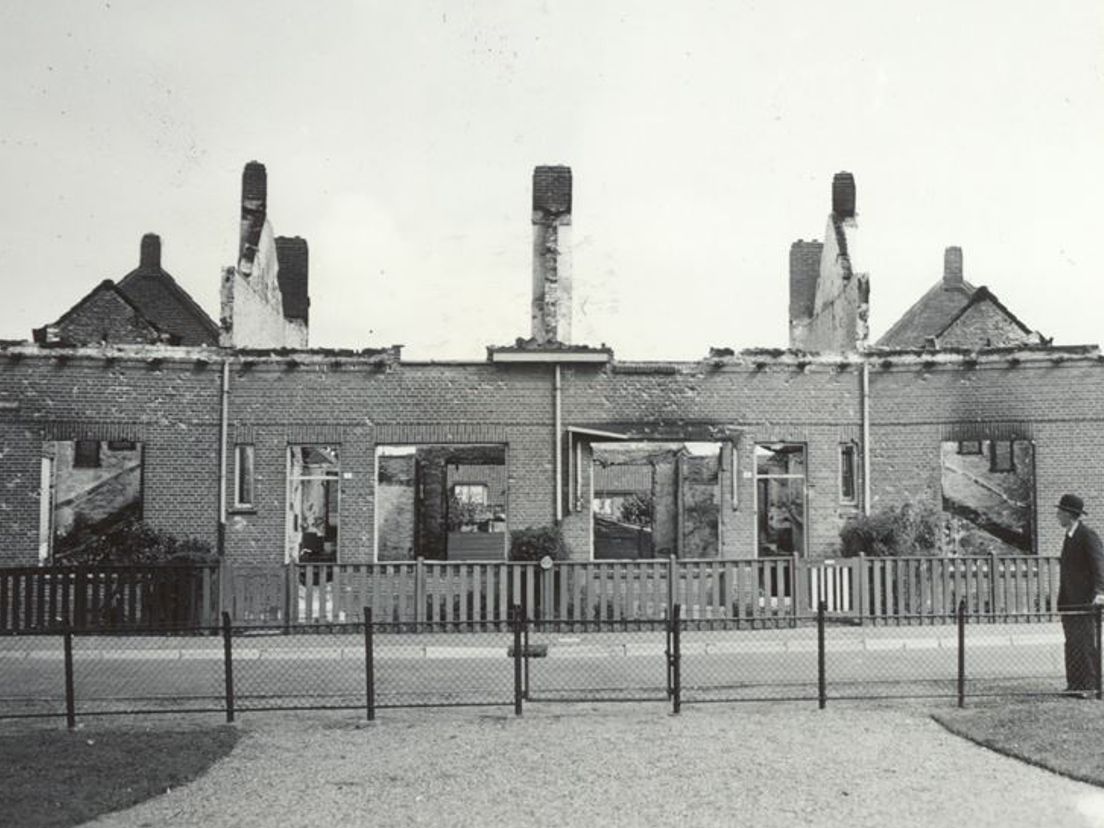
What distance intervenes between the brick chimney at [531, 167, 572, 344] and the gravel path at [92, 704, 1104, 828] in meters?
12.9

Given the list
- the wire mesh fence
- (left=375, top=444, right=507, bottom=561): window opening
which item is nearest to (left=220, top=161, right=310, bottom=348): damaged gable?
(left=375, top=444, right=507, bottom=561): window opening

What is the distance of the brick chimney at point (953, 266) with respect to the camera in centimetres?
3931

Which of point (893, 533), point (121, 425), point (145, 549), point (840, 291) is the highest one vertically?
point (840, 291)

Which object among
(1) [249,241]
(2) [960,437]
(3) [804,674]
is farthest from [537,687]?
(1) [249,241]

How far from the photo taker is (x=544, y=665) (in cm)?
1298

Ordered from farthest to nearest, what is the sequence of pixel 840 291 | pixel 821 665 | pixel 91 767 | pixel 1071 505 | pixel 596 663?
pixel 840 291 → pixel 596 663 → pixel 1071 505 → pixel 821 665 → pixel 91 767

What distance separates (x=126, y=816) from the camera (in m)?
7.01

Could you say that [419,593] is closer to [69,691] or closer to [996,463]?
[69,691]

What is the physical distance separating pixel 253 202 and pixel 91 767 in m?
19.5

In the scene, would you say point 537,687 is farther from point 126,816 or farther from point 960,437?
point 960,437

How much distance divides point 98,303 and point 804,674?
25.6 meters

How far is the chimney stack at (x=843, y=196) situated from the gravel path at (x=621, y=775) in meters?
17.4

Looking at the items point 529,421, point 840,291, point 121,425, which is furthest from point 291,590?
point 840,291

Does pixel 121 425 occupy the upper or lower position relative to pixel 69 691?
upper
